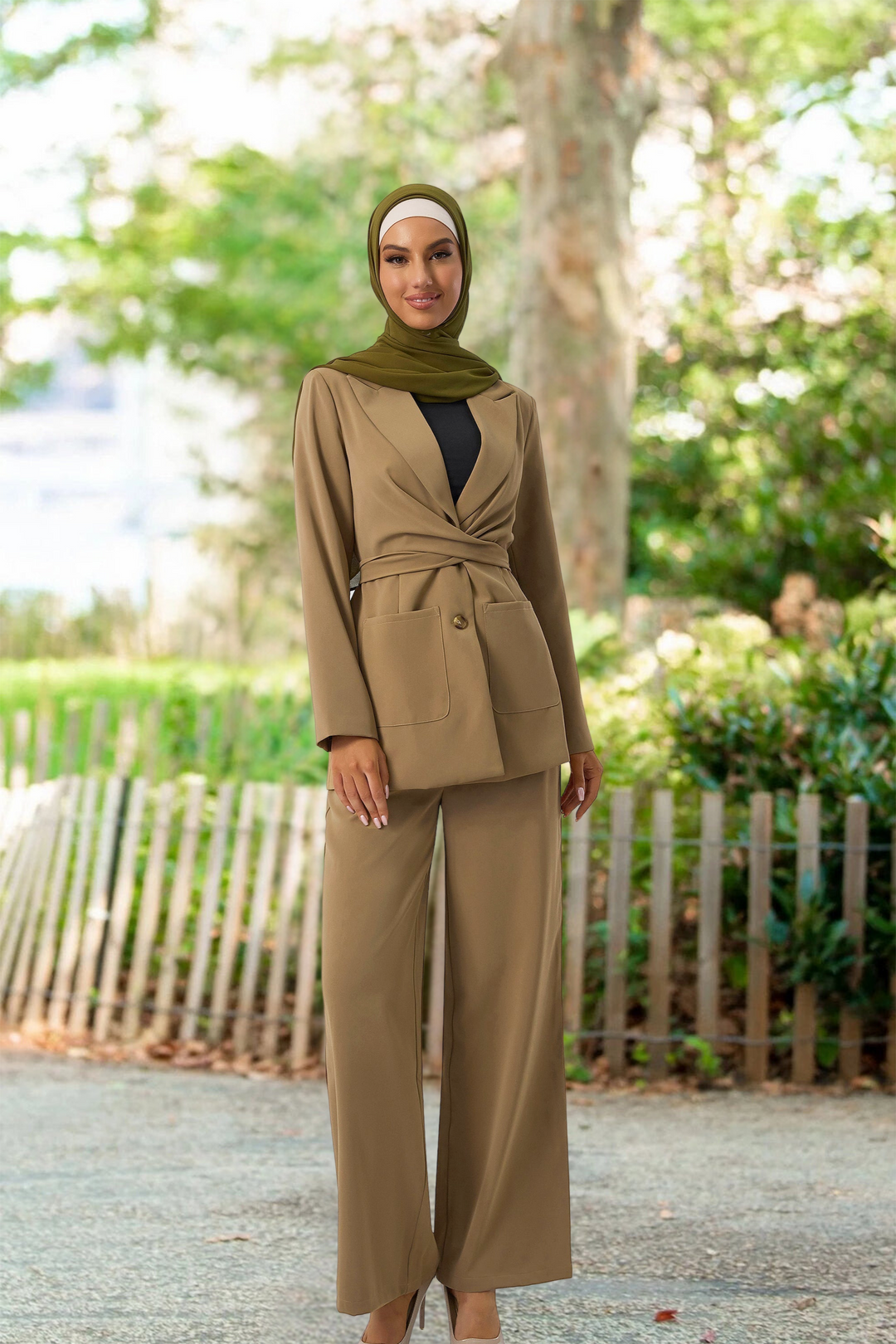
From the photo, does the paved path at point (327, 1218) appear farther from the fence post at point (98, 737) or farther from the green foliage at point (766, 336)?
the green foliage at point (766, 336)

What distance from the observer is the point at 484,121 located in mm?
12898

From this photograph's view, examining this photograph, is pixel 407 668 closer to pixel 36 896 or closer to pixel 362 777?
pixel 362 777

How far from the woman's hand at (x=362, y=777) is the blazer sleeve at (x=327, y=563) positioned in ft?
Answer: 0.09

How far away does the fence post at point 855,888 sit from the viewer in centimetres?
465

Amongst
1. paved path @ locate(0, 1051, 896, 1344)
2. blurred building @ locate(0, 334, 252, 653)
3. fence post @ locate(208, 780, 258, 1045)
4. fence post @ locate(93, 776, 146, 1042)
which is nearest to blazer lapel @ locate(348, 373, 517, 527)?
paved path @ locate(0, 1051, 896, 1344)

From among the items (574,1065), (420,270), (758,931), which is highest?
(420,270)

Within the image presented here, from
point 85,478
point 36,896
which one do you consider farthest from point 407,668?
point 85,478

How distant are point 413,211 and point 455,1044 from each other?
4.94 ft

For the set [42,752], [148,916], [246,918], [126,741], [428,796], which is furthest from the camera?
[42,752]

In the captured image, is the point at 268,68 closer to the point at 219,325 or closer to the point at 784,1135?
the point at 219,325

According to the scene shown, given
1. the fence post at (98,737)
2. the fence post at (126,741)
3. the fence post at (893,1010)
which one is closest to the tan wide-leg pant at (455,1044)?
the fence post at (893,1010)

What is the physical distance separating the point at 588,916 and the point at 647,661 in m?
1.32

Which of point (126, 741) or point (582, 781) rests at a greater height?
point (126, 741)

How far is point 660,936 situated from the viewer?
4.81 meters
